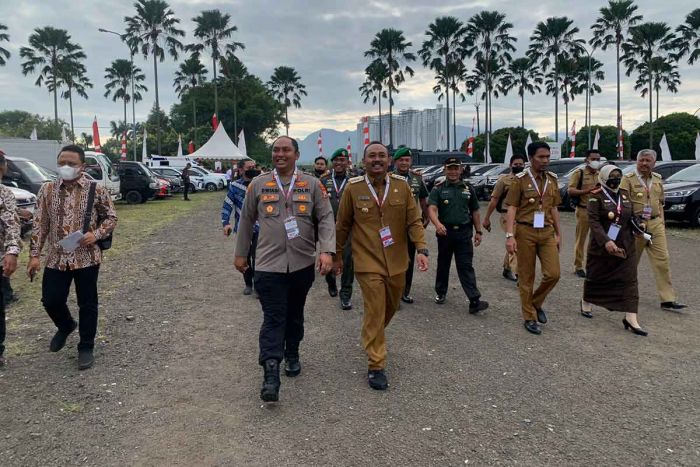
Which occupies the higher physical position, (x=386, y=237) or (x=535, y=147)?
(x=535, y=147)

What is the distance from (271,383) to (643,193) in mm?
Result: 4933

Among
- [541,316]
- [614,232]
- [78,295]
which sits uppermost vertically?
[614,232]

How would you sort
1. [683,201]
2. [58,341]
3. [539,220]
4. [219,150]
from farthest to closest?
1. [219,150]
2. [683,201]
3. [539,220]
4. [58,341]

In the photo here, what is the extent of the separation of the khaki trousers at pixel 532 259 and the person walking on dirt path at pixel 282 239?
7.68 ft

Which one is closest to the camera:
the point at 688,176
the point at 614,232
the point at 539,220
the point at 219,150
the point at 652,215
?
the point at 539,220

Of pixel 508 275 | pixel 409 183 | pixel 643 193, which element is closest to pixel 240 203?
pixel 409 183

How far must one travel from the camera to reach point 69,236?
12.6ft

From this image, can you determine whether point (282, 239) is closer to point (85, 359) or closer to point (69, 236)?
point (69, 236)

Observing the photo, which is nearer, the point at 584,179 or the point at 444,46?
the point at 584,179

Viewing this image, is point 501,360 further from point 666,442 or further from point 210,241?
point 210,241

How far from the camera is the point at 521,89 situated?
60719mm

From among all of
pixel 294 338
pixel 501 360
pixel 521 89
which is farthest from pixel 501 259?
pixel 521 89

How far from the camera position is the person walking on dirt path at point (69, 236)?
3.95 m

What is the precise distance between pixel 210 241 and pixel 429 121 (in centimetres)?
9232
